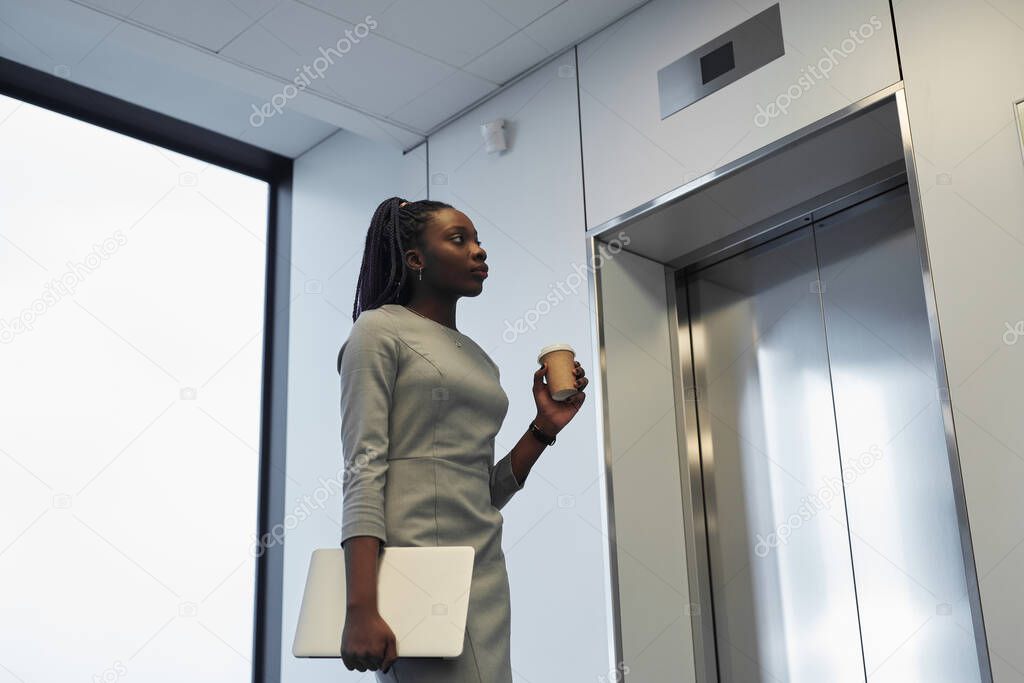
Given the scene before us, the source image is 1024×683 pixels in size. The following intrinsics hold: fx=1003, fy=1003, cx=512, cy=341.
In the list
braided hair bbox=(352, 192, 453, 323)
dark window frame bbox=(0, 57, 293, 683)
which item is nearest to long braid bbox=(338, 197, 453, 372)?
braided hair bbox=(352, 192, 453, 323)

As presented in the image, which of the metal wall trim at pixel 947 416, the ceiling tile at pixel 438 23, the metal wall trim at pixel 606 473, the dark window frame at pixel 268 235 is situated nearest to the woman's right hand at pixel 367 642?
the metal wall trim at pixel 947 416

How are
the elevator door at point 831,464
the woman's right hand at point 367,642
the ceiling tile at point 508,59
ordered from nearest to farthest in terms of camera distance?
the woman's right hand at point 367,642 < the elevator door at point 831,464 < the ceiling tile at point 508,59

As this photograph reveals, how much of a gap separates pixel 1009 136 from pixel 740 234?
101 centimetres

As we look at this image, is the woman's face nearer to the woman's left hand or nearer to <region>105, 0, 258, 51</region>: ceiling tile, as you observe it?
the woman's left hand

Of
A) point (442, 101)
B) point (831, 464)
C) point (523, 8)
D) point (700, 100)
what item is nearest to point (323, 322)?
point (442, 101)

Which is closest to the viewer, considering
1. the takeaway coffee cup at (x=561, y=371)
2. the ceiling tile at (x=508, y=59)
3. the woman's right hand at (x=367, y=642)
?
the woman's right hand at (x=367, y=642)

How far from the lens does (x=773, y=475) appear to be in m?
2.88

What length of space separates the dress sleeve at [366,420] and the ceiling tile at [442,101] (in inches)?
80.8

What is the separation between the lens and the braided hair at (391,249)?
5.43 feet

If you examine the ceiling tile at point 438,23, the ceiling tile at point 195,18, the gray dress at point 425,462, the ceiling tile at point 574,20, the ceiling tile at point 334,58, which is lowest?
the gray dress at point 425,462

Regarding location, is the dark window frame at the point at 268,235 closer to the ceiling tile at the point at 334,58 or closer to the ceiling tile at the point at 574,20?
the ceiling tile at the point at 334,58

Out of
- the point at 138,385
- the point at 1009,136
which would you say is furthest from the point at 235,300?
the point at 1009,136

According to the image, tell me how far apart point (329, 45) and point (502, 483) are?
78.5 inches

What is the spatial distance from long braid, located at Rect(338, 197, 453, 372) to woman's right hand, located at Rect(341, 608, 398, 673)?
0.55 metres
